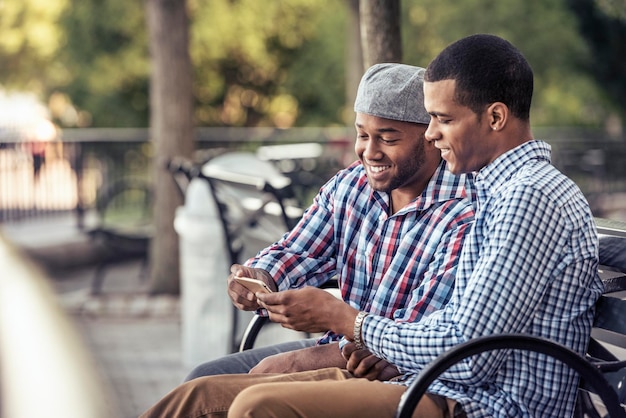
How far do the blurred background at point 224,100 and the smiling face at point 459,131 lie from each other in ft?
7.18

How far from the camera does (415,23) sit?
591 inches

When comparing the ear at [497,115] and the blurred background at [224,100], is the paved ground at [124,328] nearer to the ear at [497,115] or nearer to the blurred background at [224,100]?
A: the blurred background at [224,100]

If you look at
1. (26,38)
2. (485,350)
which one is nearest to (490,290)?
(485,350)

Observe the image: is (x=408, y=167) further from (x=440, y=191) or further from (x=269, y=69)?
(x=269, y=69)

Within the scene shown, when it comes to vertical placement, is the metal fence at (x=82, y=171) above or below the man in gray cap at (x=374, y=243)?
below

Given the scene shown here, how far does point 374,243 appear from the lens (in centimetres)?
317

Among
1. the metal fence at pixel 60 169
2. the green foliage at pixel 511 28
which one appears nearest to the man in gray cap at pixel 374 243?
the metal fence at pixel 60 169

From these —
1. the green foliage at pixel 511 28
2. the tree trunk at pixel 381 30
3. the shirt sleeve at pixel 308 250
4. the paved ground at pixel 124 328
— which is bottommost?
the paved ground at pixel 124 328

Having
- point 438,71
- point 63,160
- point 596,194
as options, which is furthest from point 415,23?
point 438,71

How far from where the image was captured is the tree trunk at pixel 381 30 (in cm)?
487

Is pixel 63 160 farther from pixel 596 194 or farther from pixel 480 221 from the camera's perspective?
pixel 480 221

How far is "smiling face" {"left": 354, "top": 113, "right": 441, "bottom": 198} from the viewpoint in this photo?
3.11 metres

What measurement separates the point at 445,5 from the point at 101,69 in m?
7.37

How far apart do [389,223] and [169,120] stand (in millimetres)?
6340
